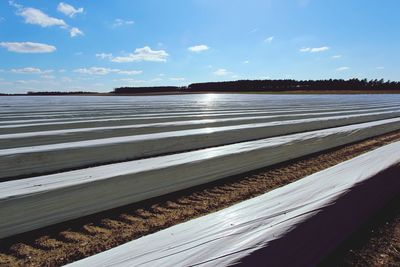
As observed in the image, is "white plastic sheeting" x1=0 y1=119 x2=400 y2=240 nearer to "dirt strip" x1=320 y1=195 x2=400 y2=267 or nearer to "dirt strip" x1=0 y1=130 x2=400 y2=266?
"dirt strip" x1=0 y1=130 x2=400 y2=266

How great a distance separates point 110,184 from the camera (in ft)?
6.09

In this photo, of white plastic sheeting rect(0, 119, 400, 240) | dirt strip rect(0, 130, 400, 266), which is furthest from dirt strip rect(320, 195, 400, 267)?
white plastic sheeting rect(0, 119, 400, 240)

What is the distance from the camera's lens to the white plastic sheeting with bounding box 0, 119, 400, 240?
1.57 meters

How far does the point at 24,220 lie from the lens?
156 cm

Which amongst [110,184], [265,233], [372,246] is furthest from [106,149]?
[372,246]

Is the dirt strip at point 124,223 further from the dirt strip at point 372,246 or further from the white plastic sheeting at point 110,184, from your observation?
the dirt strip at point 372,246

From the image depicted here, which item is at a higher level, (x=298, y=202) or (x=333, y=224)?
(x=298, y=202)

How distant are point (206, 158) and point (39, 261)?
1.39 metres

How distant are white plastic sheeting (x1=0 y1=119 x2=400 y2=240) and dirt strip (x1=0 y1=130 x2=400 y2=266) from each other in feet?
0.17

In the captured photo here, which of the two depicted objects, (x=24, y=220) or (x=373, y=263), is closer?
(x=373, y=263)

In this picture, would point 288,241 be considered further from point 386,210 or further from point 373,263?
point 386,210

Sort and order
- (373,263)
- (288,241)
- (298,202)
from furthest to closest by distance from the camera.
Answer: (298,202), (373,263), (288,241)

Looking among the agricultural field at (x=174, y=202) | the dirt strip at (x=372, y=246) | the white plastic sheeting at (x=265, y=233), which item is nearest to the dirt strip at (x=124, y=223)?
the agricultural field at (x=174, y=202)

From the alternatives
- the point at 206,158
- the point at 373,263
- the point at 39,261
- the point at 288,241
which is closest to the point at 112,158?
the point at 206,158
